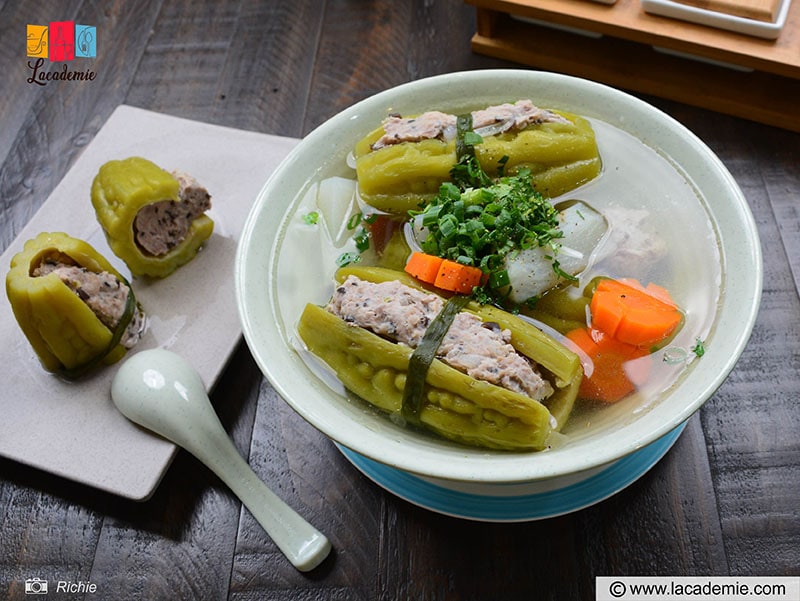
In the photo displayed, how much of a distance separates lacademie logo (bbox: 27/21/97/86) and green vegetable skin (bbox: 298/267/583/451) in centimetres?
190

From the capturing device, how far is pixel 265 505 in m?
1.67

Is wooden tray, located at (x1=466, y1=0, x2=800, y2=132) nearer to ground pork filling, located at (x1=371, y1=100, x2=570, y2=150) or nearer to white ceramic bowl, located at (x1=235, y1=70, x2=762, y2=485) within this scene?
white ceramic bowl, located at (x1=235, y1=70, x2=762, y2=485)

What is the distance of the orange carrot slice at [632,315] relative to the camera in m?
1.50

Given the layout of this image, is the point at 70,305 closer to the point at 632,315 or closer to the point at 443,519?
the point at 443,519

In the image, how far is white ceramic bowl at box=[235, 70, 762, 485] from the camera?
1.28 m

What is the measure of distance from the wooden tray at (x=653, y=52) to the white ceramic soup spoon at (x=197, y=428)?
1.54 m

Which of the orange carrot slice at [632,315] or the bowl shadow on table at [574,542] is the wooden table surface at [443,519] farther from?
the orange carrot slice at [632,315]

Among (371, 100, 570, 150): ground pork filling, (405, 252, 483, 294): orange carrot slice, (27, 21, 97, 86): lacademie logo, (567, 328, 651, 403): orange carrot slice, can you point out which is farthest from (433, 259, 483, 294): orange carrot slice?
(27, 21, 97, 86): lacademie logo

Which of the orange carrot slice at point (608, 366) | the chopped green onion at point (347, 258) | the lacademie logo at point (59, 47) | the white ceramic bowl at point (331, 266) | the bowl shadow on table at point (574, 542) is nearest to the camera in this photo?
the white ceramic bowl at point (331, 266)

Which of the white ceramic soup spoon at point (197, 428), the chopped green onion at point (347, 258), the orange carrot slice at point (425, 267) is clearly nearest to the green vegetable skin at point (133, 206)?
the white ceramic soup spoon at point (197, 428)

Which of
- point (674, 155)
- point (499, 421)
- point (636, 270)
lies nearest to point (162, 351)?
point (499, 421)

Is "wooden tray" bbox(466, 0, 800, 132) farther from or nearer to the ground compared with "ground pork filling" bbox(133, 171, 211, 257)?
farther from the ground

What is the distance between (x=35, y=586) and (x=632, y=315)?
1.43m

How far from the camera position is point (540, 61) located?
2.54 meters
